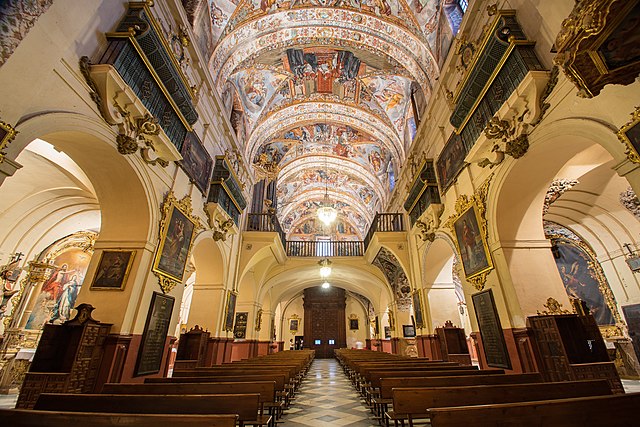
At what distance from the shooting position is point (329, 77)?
12.5 m

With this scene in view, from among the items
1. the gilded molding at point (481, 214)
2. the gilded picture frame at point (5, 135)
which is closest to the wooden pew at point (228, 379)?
the gilded picture frame at point (5, 135)

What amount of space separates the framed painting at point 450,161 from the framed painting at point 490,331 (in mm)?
3050

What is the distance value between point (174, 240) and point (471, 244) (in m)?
6.77

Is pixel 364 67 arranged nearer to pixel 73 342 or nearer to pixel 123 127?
pixel 123 127

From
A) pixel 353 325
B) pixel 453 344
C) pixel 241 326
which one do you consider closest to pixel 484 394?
pixel 453 344

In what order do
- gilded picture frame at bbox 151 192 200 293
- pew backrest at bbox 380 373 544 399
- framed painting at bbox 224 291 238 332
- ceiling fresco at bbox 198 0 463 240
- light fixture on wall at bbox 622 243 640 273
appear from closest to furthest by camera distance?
1. pew backrest at bbox 380 373 544 399
2. gilded picture frame at bbox 151 192 200 293
3. light fixture on wall at bbox 622 243 640 273
4. ceiling fresco at bbox 198 0 463 240
5. framed painting at bbox 224 291 238 332

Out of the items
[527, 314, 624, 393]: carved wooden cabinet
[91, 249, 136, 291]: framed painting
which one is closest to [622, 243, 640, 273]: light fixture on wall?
[527, 314, 624, 393]: carved wooden cabinet

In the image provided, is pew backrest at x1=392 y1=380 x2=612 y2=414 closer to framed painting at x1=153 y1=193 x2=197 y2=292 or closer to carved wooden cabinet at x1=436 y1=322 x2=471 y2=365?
framed painting at x1=153 y1=193 x2=197 y2=292

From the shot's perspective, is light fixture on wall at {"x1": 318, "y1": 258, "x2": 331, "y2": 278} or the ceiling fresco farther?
light fixture on wall at {"x1": 318, "y1": 258, "x2": 331, "y2": 278}

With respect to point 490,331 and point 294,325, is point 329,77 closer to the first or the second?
point 490,331

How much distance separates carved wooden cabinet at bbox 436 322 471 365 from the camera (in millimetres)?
8773

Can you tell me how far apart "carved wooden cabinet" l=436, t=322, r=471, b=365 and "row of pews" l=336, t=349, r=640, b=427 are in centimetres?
459

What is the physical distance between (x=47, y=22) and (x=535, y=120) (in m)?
6.87

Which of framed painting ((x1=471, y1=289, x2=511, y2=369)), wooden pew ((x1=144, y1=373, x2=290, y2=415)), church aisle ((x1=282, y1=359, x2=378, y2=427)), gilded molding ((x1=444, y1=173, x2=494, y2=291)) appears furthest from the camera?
gilded molding ((x1=444, y1=173, x2=494, y2=291))
